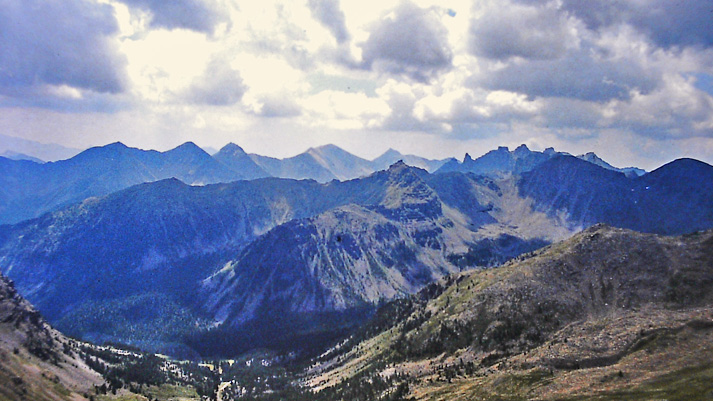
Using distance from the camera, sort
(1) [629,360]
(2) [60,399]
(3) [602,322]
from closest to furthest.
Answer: (1) [629,360], (3) [602,322], (2) [60,399]

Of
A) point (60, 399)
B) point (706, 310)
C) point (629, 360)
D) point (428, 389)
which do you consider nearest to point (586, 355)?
point (629, 360)

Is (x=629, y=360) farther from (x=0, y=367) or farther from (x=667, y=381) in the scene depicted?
(x=0, y=367)

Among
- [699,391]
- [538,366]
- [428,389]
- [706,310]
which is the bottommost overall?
[428,389]

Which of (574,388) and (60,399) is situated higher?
(574,388)

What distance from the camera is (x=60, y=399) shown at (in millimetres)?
199500

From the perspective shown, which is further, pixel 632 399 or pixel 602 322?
pixel 602 322

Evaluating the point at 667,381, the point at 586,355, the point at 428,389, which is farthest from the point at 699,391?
the point at 428,389

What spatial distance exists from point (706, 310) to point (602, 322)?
114 ft

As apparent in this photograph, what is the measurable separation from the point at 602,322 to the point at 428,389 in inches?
2969

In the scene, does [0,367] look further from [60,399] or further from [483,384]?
[483,384]

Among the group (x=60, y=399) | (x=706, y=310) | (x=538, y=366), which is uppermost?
(x=706, y=310)

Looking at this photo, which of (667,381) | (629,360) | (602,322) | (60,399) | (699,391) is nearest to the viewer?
(699,391)

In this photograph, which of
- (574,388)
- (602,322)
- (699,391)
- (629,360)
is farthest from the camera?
(602,322)

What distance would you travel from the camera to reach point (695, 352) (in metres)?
140
